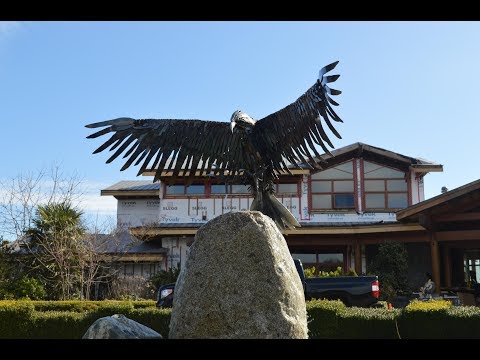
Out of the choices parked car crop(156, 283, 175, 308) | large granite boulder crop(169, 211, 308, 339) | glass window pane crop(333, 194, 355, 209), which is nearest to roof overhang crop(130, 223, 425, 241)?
glass window pane crop(333, 194, 355, 209)

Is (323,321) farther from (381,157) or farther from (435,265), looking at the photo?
(381,157)

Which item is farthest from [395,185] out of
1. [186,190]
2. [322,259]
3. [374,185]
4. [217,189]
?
[186,190]

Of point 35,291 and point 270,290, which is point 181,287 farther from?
point 35,291

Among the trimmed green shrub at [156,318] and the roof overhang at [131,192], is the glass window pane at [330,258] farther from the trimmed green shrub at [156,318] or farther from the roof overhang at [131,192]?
the trimmed green shrub at [156,318]

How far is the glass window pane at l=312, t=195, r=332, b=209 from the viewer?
84.0 feet

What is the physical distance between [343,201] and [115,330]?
69.8 feet

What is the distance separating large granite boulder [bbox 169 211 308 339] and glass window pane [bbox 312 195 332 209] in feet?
68.2

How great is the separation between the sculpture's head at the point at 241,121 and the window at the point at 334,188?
20.0 m

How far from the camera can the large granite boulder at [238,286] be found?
4684mm

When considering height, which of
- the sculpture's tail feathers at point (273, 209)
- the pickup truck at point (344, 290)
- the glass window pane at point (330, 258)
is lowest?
the pickup truck at point (344, 290)

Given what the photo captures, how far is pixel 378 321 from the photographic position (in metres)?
10.0

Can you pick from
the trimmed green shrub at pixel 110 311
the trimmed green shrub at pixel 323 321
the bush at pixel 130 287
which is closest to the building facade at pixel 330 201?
the bush at pixel 130 287

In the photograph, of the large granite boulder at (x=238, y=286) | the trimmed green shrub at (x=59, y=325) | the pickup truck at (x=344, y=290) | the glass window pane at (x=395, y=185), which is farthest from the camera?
the glass window pane at (x=395, y=185)
